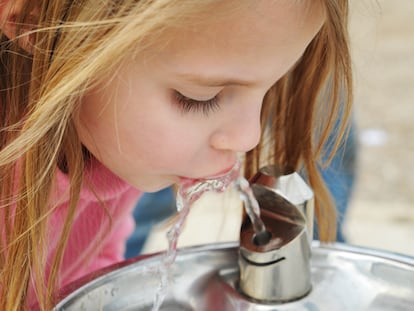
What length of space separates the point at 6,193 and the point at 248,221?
0.69 ft

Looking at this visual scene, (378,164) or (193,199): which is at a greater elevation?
(193,199)

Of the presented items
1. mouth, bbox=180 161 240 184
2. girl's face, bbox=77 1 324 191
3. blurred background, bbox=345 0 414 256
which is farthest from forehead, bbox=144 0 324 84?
blurred background, bbox=345 0 414 256

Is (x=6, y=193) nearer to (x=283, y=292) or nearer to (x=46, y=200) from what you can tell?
(x=46, y=200)

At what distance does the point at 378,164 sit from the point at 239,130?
4.38ft

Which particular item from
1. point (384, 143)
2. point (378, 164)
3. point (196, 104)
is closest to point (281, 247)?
point (196, 104)

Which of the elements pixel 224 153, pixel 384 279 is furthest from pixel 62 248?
pixel 384 279

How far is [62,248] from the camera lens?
704 mm

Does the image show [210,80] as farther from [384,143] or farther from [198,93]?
[384,143]

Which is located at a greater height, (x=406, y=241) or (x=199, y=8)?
(x=199, y=8)

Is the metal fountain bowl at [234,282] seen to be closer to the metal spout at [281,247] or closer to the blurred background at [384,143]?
the metal spout at [281,247]

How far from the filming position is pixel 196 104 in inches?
26.2

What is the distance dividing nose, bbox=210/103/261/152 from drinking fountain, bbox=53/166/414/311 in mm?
56

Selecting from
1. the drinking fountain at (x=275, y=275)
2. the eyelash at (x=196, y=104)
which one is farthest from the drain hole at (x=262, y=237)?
the eyelash at (x=196, y=104)

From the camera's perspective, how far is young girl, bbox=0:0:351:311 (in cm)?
61
